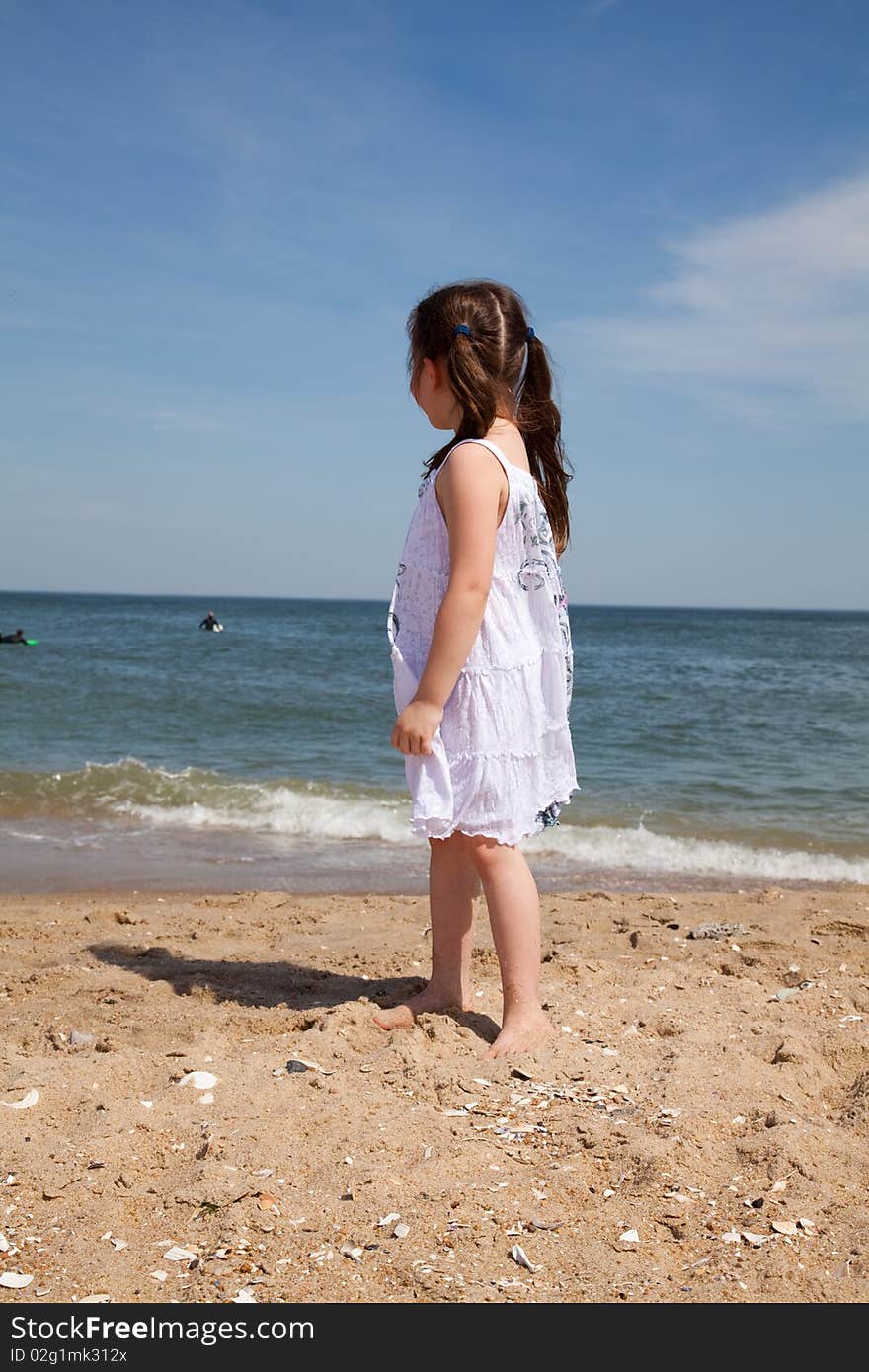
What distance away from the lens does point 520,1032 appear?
2.93 m

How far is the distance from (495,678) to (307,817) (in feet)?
17.3

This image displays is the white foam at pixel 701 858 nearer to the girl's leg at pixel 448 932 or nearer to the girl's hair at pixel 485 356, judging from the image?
the girl's leg at pixel 448 932

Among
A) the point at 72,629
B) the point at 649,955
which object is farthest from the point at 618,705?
the point at 72,629

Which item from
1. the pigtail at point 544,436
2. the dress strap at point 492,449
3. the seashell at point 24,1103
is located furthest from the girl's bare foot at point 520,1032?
the dress strap at point 492,449

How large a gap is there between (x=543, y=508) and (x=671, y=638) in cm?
4599

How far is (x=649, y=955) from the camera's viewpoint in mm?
4207

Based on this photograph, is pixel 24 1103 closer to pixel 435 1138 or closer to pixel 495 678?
pixel 435 1138

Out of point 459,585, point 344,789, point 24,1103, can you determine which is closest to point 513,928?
point 459,585

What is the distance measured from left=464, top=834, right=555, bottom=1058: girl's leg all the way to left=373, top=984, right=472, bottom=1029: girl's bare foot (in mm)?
273

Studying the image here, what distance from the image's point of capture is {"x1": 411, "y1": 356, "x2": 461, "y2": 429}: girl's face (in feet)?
9.91

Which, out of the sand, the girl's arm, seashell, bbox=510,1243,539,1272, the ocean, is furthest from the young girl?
the ocean

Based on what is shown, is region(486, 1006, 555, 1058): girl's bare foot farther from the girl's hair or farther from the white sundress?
the girl's hair

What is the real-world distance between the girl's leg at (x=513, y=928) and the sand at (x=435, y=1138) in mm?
105
